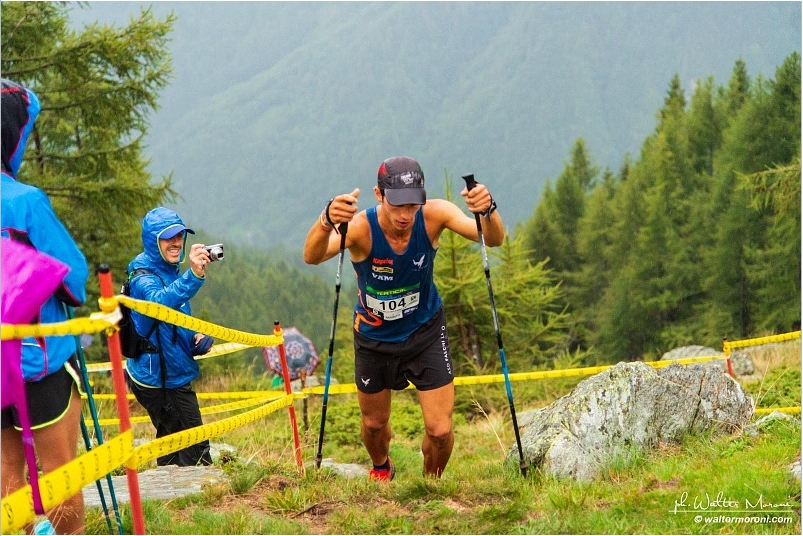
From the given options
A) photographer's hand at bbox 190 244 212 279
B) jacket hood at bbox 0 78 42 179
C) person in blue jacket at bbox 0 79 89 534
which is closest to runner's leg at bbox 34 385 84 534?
person in blue jacket at bbox 0 79 89 534

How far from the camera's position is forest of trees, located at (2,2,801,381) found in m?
17.7

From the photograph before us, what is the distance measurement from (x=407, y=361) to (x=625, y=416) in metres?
1.79

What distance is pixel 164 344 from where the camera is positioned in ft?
21.4

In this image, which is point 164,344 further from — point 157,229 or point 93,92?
point 93,92

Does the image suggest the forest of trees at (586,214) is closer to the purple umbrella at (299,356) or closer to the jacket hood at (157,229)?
the purple umbrella at (299,356)

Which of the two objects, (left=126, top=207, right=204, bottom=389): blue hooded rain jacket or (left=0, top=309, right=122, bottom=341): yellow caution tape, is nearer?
(left=0, top=309, right=122, bottom=341): yellow caution tape

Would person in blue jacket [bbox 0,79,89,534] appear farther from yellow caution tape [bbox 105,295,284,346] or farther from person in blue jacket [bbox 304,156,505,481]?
person in blue jacket [bbox 304,156,505,481]

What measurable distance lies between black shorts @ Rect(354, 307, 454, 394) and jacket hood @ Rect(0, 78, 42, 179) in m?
3.24

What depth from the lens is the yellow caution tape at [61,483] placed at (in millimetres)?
3445

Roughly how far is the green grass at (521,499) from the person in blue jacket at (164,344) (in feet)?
2.59

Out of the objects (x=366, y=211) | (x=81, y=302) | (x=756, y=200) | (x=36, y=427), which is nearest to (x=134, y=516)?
(x=36, y=427)

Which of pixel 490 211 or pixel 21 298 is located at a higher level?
pixel 490 211

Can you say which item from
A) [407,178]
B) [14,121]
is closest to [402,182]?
[407,178]

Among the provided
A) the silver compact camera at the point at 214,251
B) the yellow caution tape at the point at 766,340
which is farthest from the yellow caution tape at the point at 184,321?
the yellow caution tape at the point at 766,340
